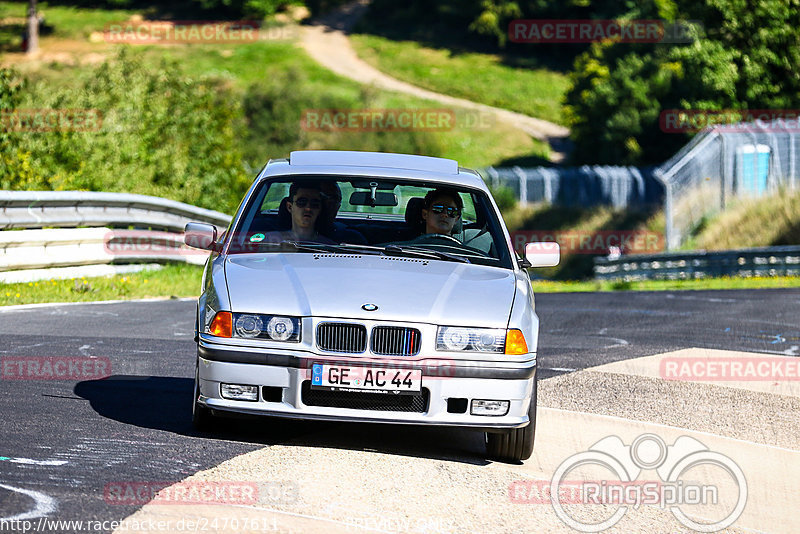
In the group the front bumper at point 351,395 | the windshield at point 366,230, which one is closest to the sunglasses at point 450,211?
the windshield at point 366,230

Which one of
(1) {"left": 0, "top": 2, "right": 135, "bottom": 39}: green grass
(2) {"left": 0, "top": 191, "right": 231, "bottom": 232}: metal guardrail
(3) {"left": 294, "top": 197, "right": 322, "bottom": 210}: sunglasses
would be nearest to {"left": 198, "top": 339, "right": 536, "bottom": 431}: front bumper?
(3) {"left": 294, "top": 197, "right": 322, "bottom": 210}: sunglasses

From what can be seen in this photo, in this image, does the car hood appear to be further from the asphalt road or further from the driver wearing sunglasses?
the asphalt road

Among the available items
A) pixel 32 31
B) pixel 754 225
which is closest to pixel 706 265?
pixel 754 225

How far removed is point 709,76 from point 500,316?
47267 mm

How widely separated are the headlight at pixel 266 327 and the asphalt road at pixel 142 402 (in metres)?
0.63

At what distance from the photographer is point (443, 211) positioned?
25.4 feet

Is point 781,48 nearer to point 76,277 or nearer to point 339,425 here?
point 76,277

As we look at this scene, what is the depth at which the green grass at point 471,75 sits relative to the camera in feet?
280

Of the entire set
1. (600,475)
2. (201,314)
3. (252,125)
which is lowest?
(600,475)

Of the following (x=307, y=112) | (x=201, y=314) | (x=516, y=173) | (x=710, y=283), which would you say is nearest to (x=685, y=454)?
(x=201, y=314)

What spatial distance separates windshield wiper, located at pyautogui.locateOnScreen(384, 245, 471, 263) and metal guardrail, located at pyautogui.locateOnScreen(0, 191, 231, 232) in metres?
7.54

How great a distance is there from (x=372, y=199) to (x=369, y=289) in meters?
1.39

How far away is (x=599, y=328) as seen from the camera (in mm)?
14039

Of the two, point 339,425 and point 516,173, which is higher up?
point 516,173
